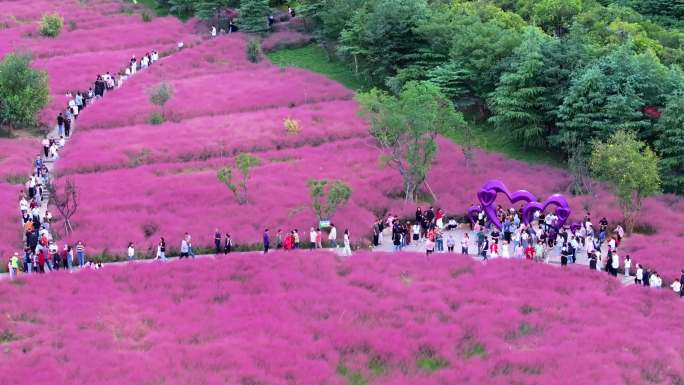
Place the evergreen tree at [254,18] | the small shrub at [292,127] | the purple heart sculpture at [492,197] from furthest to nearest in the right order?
the evergreen tree at [254,18] → the small shrub at [292,127] → the purple heart sculpture at [492,197]

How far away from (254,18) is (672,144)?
42.0 metres

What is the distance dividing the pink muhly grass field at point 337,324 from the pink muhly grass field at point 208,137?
16392 millimetres

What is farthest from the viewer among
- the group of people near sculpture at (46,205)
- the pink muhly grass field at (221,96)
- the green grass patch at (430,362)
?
the pink muhly grass field at (221,96)

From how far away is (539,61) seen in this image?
5259cm

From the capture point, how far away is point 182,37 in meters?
80.4

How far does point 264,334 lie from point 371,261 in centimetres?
842

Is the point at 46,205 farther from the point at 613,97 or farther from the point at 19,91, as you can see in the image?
the point at 613,97

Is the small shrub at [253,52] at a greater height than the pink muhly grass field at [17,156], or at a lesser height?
greater

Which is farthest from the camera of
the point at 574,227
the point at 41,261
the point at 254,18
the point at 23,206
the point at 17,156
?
the point at 254,18

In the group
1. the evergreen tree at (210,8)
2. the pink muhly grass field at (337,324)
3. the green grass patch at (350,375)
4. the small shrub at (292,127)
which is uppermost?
Result: the evergreen tree at (210,8)

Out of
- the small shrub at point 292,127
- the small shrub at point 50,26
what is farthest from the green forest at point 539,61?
the small shrub at point 50,26

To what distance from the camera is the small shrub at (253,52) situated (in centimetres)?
7331

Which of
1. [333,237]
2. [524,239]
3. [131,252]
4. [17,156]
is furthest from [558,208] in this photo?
[17,156]

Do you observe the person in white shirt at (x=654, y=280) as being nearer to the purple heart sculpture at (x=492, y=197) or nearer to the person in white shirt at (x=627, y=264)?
the person in white shirt at (x=627, y=264)
